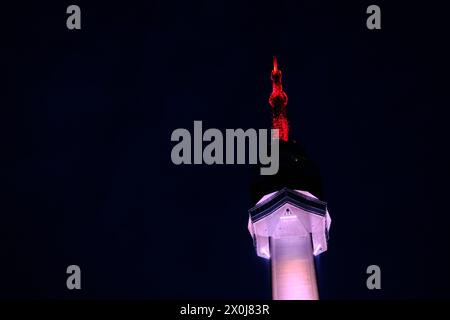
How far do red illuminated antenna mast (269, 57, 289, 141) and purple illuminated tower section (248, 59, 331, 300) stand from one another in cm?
→ 738

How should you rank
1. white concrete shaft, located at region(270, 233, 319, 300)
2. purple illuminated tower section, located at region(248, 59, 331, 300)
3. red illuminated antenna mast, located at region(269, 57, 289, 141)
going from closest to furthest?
1. white concrete shaft, located at region(270, 233, 319, 300)
2. purple illuminated tower section, located at region(248, 59, 331, 300)
3. red illuminated antenna mast, located at region(269, 57, 289, 141)

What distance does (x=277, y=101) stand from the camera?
2630 inches

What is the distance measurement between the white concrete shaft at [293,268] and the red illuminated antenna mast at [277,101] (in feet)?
52.8

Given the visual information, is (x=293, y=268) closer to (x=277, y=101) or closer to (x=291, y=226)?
(x=291, y=226)

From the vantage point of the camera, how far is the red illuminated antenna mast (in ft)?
216

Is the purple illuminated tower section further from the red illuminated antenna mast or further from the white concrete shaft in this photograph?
the red illuminated antenna mast

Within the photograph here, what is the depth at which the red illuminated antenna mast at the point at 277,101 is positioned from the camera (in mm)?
65875

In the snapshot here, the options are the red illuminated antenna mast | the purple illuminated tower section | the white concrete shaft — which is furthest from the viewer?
the red illuminated antenna mast

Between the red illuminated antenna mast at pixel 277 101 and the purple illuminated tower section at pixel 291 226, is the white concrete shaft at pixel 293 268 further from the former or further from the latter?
the red illuminated antenna mast at pixel 277 101

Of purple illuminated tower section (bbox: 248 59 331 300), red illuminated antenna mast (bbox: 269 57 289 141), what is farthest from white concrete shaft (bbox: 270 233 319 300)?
red illuminated antenna mast (bbox: 269 57 289 141)

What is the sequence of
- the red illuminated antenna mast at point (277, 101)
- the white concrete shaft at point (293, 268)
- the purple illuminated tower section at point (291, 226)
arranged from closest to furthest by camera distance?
the white concrete shaft at point (293, 268)
the purple illuminated tower section at point (291, 226)
the red illuminated antenna mast at point (277, 101)

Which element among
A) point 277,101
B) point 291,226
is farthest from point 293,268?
point 277,101

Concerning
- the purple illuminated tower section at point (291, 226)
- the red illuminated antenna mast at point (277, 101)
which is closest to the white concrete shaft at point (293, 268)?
the purple illuminated tower section at point (291, 226)

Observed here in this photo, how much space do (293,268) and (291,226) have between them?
15.0 feet
